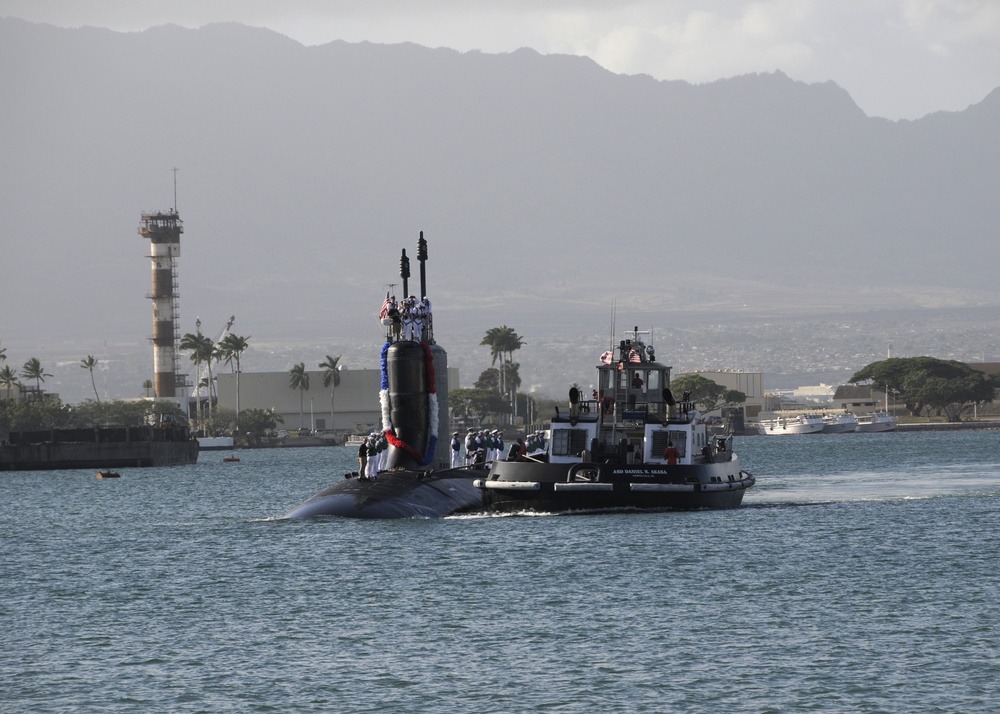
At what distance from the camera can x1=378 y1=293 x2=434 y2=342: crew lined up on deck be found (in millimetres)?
72250

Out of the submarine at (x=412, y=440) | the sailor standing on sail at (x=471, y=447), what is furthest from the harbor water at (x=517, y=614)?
the sailor standing on sail at (x=471, y=447)

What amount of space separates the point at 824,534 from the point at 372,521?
18624mm

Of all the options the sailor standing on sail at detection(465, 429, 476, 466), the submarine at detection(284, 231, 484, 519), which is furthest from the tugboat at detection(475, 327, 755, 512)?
the sailor standing on sail at detection(465, 429, 476, 466)

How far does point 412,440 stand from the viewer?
7238 centimetres

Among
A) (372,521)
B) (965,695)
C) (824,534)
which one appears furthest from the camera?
(372,521)

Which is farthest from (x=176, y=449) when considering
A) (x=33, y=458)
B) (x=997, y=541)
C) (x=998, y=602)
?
(x=998, y=602)

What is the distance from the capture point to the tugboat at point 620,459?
66.2m

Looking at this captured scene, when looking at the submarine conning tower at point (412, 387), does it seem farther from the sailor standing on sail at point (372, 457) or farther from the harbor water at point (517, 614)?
the harbor water at point (517, 614)

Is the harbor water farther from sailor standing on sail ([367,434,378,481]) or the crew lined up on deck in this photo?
the crew lined up on deck

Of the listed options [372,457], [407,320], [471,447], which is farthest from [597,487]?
[471,447]

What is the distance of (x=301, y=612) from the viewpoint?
44.4 metres

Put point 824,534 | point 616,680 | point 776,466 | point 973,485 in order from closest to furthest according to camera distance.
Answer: point 616,680 → point 824,534 → point 973,485 → point 776,466

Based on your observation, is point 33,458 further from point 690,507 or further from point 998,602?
point 998,602

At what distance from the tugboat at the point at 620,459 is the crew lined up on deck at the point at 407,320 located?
271 inches
